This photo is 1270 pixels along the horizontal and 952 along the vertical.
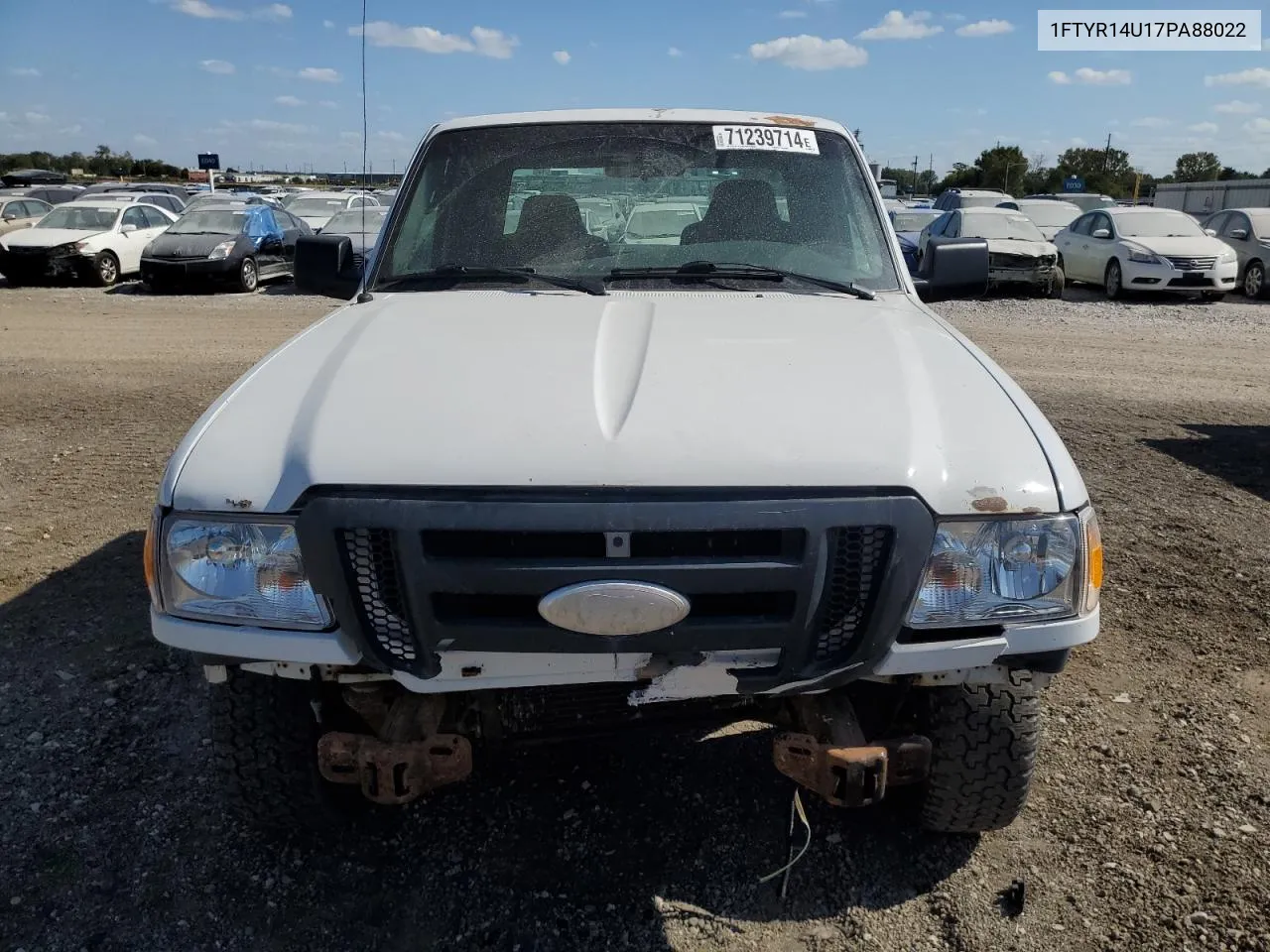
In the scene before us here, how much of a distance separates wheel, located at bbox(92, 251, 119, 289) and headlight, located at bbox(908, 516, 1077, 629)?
18.7 meters

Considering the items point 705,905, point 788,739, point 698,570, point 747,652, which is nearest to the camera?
point 698,570

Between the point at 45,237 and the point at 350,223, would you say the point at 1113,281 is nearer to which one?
the point at 350,223

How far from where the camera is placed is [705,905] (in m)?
2.71

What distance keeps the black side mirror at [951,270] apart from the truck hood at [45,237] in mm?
17625

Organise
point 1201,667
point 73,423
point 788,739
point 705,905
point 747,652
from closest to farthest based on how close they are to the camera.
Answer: point 747,652 < point 788,739 < point 705,905 < point 1201,667 < point 73,423

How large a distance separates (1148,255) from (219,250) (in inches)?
581

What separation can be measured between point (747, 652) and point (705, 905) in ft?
2.98

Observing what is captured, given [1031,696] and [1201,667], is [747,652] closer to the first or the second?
[1031,696]

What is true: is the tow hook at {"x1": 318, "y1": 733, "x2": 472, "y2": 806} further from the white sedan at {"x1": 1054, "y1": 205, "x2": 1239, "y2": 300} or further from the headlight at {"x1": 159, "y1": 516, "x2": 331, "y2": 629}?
the white sedan at {"x1": 1054, "y1": 205, "x2": 1239, "y2": 300}

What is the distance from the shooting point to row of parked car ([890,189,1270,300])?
1592cm

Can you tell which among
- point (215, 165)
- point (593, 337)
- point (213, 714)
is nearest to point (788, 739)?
point (593, 337)

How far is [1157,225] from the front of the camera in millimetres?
16812

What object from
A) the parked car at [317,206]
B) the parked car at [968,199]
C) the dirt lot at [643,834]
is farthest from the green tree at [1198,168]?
the dirt lot at [643,834]

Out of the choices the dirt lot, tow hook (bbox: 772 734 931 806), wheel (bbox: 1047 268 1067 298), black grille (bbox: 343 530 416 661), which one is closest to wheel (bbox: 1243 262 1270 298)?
wheel (bbox: 1047 268 1067 298)
